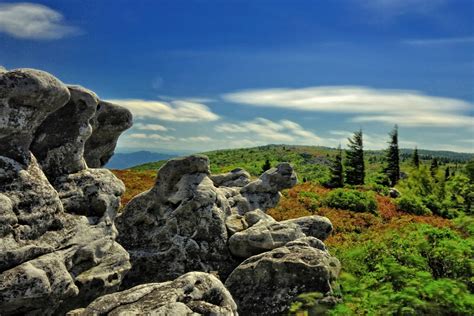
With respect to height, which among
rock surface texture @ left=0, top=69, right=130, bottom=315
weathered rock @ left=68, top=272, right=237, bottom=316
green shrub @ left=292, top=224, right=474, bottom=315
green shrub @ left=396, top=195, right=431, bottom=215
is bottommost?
green shrub @ left=396, top=195, right=431, bottom=215

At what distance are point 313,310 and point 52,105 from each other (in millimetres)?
9551

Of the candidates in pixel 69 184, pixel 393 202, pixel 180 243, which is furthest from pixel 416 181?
pixel 69 184

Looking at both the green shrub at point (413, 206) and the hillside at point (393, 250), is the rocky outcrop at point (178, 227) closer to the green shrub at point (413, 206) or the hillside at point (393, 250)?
the hillside at point (393, 250)

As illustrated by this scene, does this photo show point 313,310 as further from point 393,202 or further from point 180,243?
point 393,202

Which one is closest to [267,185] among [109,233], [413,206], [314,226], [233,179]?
[233,179]

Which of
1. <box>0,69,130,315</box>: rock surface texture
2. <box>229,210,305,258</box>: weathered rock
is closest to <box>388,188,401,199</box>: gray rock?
<box>229,210,305,258</box>: weathered rock

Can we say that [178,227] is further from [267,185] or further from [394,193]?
[394,193]

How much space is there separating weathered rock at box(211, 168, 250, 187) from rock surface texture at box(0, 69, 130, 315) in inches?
394

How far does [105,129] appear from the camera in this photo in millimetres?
17516

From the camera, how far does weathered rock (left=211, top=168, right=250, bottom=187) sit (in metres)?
24.4

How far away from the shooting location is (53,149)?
14.0 m

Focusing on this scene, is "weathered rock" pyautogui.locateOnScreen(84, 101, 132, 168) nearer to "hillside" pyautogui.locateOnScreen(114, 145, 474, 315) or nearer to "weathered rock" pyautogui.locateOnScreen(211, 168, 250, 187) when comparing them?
"weathered rock" pyautogui.locateOnScreen(211, 168, 250, 187)

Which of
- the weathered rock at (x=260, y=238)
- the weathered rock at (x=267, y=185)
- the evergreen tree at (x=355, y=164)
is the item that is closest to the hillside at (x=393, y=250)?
the weathered rock at (x=260, y=238)

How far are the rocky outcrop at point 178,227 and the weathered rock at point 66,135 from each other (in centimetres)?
382
